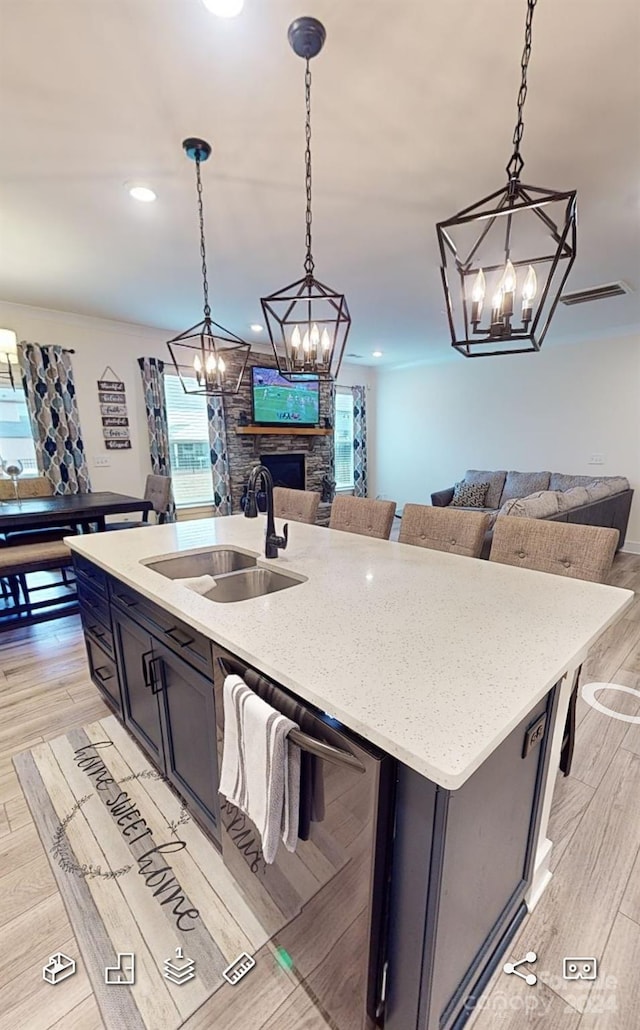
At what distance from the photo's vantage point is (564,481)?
5422 millimetres

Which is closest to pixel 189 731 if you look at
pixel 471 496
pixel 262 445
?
pixel 262 445

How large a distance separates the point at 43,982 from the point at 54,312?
4960mm

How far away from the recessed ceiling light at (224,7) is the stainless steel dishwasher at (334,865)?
1.88 m

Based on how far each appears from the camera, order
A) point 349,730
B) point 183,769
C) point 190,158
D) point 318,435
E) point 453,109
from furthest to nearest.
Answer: point 318,435 → point 190,158 → point 453,109 → point 183,769 → point 349,730

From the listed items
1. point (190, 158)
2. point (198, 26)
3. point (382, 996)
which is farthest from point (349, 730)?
point (190, 158)

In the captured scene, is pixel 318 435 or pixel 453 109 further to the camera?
pixel 318 435

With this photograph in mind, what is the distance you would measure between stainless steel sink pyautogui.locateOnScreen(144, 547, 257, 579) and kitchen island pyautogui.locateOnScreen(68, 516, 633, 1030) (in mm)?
111

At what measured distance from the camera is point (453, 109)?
1672 millimetres

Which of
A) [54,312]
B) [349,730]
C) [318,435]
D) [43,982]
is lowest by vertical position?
[43,982]

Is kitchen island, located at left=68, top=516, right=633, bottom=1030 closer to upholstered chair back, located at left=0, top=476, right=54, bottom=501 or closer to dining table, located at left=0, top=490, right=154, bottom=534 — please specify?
dining table, located at left=0, top=490, right=154, bottom=534

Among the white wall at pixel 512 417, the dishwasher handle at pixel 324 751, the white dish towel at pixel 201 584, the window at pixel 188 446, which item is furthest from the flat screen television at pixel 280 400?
the dishwasher handle at pixel 324 751

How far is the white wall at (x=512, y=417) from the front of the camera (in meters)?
5.16

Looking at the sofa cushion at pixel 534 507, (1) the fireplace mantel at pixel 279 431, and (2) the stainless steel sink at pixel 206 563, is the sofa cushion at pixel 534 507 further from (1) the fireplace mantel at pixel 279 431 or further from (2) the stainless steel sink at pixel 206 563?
(1) the fireplace mantel at pixel 279 431

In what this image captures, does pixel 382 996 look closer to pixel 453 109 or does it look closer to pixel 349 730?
pixel 349 730
